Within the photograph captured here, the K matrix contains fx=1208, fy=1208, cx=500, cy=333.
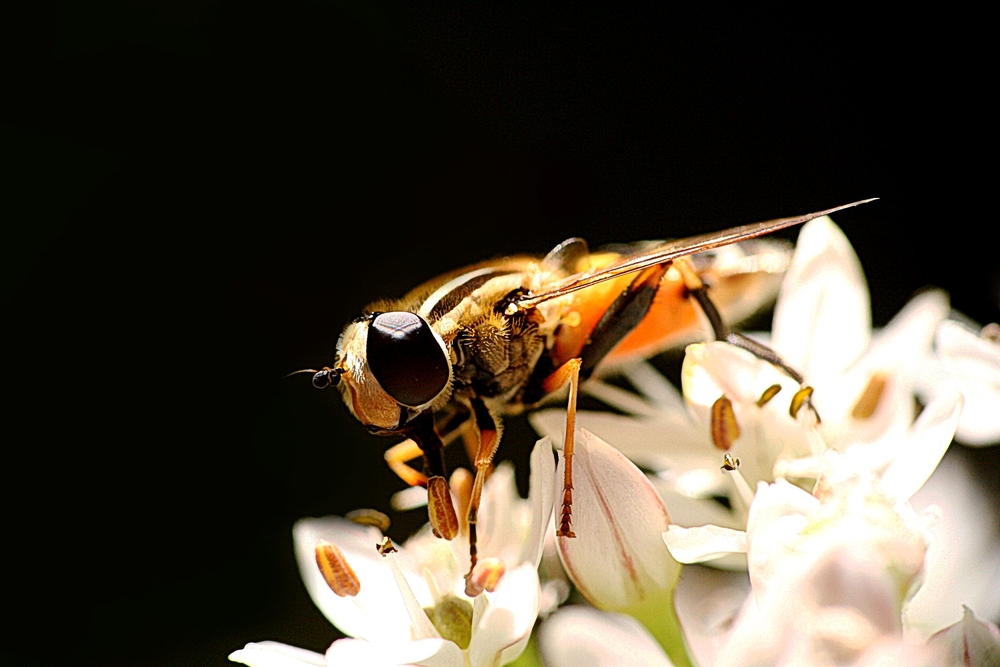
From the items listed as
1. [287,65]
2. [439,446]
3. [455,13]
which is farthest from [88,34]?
[439,446]

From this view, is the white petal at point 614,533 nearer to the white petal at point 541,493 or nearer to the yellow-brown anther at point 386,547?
the white petal at point 541,493

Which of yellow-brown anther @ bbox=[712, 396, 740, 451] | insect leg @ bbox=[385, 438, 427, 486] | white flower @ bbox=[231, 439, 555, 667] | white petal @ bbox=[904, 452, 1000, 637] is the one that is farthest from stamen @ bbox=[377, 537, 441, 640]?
white petal @ bbox=[904, 452, 1000, 637]

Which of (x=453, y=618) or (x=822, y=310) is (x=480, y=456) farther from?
(x=822, y=310)

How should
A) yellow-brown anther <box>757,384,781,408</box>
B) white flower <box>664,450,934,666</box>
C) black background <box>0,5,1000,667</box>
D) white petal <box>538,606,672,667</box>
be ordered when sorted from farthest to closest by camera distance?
black background <box>0,5,1000,667</box> → yellow-brown anther <box>757,384,781,408</box> → white petal <box>538,606,672,667</box> → white flower <box>664,450,934,666</box>

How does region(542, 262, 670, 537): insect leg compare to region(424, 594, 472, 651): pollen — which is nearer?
region(424, 594, 472, 651): pollen

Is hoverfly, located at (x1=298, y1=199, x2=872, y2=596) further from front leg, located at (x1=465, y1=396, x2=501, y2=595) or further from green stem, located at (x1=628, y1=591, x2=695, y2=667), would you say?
green stem, located at (x1=628, y1=591, x2=695, y2=667)

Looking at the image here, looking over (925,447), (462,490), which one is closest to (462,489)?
(462,490)

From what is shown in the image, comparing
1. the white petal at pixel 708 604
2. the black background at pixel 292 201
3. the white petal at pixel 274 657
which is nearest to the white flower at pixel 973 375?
the white petal at pixel 708 604
